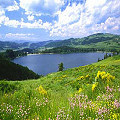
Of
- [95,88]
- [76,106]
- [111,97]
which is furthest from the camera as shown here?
[95,88]

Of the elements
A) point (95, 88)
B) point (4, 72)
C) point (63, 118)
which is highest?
point (63, 118)

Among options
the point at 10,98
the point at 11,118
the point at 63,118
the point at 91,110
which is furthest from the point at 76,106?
the point at 10,98

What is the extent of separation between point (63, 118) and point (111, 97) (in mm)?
1895

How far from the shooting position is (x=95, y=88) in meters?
5.28

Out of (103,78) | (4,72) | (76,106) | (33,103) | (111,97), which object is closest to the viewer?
(76,106)

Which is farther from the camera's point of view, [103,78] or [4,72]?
[4,72]

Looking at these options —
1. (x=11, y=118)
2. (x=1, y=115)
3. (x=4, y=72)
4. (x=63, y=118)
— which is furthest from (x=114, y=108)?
(x=4, y=72)

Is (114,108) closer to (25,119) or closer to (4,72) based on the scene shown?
(25,119)

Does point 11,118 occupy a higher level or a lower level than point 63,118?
lower

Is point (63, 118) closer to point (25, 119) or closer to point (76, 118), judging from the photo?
point (76, 118)

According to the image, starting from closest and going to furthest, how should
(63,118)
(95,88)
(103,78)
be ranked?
1. (63,118)
2. (95,88)
3. (103,78)

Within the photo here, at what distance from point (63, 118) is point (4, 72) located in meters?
42.9

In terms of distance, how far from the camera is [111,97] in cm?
360

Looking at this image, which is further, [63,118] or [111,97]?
[111,97]
